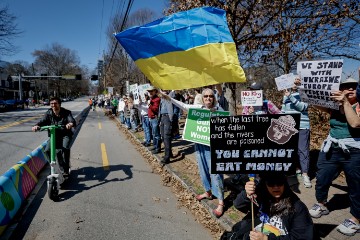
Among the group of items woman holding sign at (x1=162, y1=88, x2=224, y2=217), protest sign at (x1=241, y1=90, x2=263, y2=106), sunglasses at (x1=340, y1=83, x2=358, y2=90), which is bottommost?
woman holding sign at (x1=162, y1=88, x2=224, y2=217)

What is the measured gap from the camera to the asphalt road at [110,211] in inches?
146

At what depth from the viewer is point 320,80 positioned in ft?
10.2

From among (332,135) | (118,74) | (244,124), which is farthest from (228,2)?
(118,74)

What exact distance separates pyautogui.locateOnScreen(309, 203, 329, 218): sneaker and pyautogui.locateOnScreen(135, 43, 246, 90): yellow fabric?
7.28ft

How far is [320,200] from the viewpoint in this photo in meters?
3.70

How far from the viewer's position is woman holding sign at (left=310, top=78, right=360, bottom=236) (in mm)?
3070

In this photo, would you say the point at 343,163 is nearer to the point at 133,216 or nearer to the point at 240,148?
the point at 240,148

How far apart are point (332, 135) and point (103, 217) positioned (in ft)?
12.5

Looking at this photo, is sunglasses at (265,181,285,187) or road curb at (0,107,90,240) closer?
sunglasses at (265,181,285,187)

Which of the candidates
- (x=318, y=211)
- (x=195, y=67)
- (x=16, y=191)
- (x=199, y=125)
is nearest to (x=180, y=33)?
(x=195, y=67)

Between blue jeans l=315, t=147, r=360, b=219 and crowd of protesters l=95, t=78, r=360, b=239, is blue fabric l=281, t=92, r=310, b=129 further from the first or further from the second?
blue jeans l=315, t=147, r=360, b=219

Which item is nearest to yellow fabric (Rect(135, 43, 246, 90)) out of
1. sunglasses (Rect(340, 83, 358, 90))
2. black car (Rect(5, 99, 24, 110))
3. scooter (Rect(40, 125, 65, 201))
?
sunglasses (Rect(340, 83, 358, 90))

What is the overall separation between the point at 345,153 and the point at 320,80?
1.05 m

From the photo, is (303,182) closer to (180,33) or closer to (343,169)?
(343,169)
